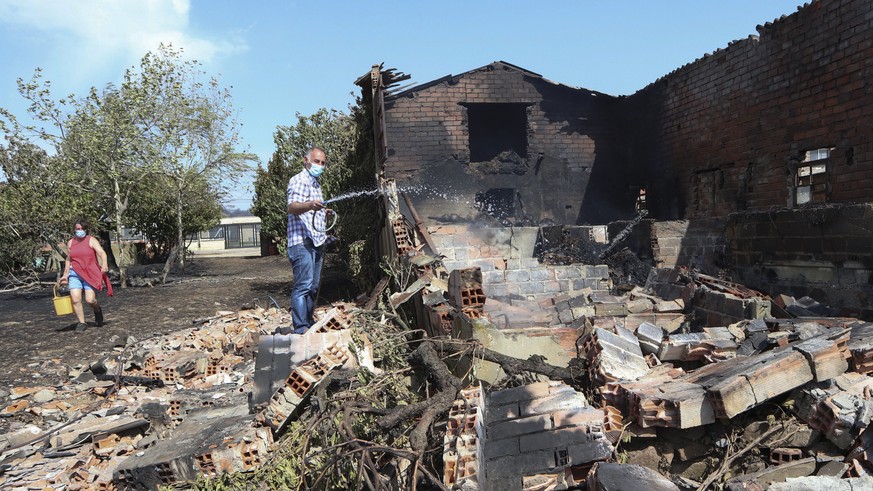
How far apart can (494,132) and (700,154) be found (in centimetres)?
585

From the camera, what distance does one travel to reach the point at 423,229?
805 cm

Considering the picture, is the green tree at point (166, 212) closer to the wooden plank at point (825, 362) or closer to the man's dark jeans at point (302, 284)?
the man's dark jeans at point (302, 284)

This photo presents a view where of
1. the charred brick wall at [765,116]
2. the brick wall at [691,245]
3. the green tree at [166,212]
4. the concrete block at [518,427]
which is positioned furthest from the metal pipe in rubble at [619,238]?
the green tree at [166,212]

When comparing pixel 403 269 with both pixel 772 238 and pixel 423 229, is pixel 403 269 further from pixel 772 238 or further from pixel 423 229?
pixel 772 238

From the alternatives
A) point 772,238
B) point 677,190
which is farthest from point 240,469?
point 677,190

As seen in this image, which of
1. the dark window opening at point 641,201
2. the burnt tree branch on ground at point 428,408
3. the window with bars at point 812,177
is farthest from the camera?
the dark window opening at point 641,201

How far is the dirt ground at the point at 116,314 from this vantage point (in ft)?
23.1

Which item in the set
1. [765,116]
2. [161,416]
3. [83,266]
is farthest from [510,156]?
[161,416]

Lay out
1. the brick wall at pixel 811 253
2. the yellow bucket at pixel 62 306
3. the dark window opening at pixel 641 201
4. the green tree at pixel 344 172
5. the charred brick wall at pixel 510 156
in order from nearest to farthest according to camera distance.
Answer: the brick wall at pixel 811 253
the yellow bucket at pixel 62 306
the green tree at pixel 344 172
the charred brick wall at pixel 510 156
the dark window opening at pixel 641 201

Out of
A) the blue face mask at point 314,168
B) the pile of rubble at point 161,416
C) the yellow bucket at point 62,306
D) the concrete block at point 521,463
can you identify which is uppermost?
the blue face mask at point 314,168

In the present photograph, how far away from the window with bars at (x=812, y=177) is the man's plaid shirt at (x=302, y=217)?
8693 millimetres

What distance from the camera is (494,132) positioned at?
16.4m

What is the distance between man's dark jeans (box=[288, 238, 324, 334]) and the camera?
5.14 metres

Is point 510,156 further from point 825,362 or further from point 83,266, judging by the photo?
point 825,362
